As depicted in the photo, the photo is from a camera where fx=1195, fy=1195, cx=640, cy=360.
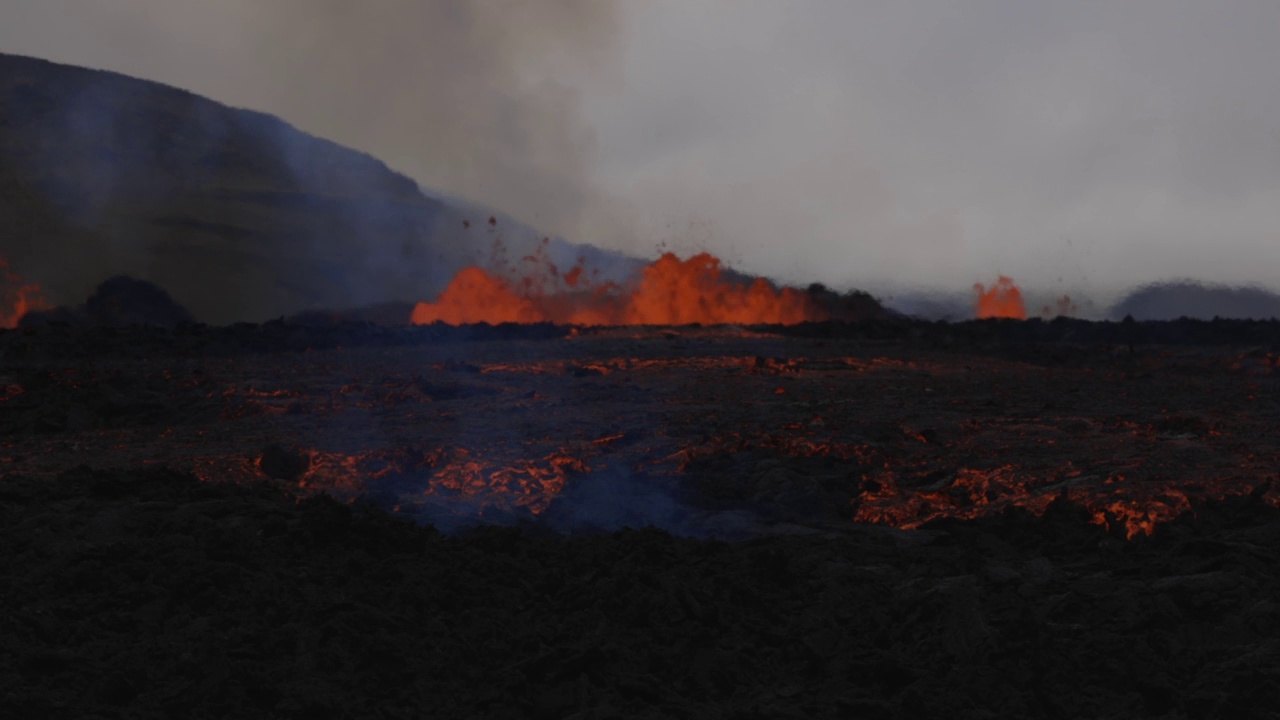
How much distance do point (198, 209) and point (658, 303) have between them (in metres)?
24.7

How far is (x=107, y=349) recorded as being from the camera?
57.7 ft

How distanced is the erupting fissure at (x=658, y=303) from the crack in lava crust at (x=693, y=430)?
12.1m

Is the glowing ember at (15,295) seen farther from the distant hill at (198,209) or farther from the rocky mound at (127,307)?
the rocky mound at (127,307)

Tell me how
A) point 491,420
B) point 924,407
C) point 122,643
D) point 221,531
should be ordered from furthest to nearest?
point 924,407 → point 491,420 → point 221,531 → point 122,643

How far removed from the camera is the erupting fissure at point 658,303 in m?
29.0

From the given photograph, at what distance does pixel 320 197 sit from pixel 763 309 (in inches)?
1155

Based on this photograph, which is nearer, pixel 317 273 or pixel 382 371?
pixel 382 371

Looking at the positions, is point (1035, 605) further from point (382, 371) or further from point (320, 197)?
point (320, 197)

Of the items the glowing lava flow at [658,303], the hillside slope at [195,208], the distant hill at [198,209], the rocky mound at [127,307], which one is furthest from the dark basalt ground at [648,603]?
the hillside slope at [195,208]

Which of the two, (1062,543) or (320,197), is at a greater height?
(320,197)

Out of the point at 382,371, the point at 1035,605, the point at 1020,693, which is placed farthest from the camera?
the point at 382,371

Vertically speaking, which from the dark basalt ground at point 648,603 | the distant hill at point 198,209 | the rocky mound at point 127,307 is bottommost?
the dark basalt ground at point 648,603

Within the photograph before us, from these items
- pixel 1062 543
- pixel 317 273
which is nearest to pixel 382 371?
pixel 1062 543

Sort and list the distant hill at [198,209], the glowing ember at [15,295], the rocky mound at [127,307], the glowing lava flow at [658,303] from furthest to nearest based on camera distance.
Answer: the distant hill at [198,209] < the glowing ember at [15,295] < the rocky mound at [127,307] < the glowing lava flow at [658,303]
